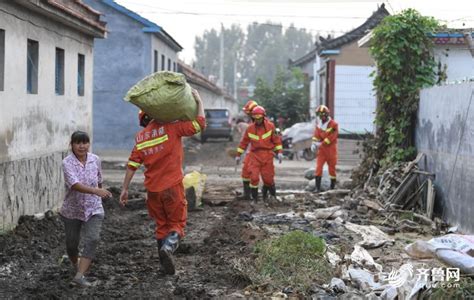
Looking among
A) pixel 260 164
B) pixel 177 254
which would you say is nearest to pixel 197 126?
pixel 177 254

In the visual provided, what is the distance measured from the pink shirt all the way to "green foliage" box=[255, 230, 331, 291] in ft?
6.02

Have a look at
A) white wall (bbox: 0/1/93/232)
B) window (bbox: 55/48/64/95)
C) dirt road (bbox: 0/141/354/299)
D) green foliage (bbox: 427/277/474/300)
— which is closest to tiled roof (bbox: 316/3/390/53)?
dirt road (bbox: 0/141/354/299)

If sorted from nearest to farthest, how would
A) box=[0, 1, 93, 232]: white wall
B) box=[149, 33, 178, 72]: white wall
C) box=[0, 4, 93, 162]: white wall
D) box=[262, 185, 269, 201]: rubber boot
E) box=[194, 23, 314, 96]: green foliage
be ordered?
box=[0, 1, 93, 232]: white wall < box=[0, 4, 93, 162]: white wall < box=[262, 185, 269, 201]: rubber boot < box=[149, 33, 178, 72]: white wall < box=[194, 23, 314, 96]: green foliage

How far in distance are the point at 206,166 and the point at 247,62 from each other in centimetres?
10515

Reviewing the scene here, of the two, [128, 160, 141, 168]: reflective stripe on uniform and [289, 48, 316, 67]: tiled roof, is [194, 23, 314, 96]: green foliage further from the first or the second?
[128, 160, 141, 168]: reflective stripe on uniform

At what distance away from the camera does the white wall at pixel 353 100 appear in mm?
32500

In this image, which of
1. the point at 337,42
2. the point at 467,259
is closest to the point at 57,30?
the point at 467,259

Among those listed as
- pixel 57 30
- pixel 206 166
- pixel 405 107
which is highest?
pixel 57 30

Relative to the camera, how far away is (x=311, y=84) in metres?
45.0

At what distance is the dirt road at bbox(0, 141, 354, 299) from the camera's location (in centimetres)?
741

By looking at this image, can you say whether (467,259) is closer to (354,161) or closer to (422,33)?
(422,33)

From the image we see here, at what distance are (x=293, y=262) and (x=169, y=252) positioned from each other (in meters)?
1.32

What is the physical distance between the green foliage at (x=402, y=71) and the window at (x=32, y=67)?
22.0 ft

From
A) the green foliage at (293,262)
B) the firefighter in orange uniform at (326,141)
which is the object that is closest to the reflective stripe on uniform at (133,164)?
the green foliage at (293,262)
